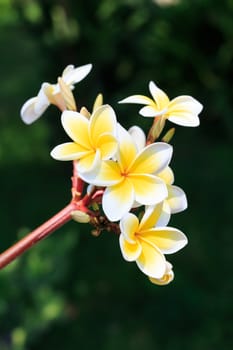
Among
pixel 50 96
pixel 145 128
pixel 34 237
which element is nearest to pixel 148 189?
pixel 34 237

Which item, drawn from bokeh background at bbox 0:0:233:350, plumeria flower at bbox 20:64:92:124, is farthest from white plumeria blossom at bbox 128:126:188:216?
bokeh background at bbox 0:0:233:350

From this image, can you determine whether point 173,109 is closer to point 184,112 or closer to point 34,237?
point 184,112

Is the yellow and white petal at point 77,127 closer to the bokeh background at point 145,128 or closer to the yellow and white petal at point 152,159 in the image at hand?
the yellow and white petal at point 152,159

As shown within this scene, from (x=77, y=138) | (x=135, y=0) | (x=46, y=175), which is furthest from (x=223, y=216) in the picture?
(x=77, y=138)

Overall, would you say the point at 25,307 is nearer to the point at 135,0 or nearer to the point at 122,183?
the point at 122,183

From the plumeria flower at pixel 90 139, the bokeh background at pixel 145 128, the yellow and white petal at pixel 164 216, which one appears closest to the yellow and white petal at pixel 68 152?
the plumeria flower at pixel 90 139

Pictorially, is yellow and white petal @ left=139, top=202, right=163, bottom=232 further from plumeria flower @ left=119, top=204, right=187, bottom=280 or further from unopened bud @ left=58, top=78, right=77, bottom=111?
unopened bud @ left=58, top=78, right=77, bottom=111
